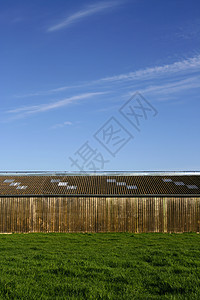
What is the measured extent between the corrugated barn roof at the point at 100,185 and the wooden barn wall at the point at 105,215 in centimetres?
71

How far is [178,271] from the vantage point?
10695 mm

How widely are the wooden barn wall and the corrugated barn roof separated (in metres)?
0.71

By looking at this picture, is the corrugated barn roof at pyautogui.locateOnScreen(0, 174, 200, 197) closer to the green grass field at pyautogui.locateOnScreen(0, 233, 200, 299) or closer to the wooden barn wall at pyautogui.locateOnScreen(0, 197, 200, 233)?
the wooden barn wall at pyautogui.locateOnScreen(0, 197, 200, 233)

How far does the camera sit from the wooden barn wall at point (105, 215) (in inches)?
1203

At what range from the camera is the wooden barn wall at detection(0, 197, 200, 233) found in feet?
100

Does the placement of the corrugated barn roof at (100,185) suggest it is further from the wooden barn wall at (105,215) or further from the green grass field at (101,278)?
the green grass field at (101,278)

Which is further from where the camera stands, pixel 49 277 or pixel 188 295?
pixel 49 277

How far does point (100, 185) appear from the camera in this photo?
32906mm

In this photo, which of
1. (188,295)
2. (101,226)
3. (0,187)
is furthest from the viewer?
(0,187)

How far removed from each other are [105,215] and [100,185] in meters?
3.42

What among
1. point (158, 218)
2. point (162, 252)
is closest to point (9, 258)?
point (162, 252)

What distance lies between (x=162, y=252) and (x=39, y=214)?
61.4 ft

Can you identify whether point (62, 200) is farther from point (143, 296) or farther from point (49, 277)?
point (143, 296)

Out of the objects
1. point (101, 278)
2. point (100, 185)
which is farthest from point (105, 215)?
point (101, 278)
